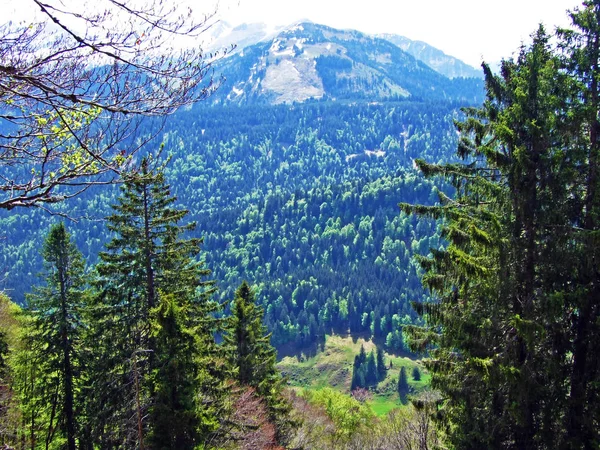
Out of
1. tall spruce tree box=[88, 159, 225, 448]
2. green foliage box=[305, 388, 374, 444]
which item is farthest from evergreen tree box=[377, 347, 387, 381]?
tall spruce tree box=[88, 159, 225, 448]

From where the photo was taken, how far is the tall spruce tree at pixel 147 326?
59.4 ft

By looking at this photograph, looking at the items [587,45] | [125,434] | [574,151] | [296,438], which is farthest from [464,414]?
[296,438]

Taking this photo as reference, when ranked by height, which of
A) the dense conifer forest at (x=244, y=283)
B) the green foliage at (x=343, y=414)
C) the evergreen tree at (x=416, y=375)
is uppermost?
the dense conifer forest at (x=244, y=283)

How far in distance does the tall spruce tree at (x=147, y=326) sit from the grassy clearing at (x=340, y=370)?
11054 cm

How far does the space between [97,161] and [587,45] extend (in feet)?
42.7

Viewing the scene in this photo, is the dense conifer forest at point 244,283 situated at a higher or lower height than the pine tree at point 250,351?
higher

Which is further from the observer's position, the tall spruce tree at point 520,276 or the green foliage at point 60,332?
the green foliage at point 60,332

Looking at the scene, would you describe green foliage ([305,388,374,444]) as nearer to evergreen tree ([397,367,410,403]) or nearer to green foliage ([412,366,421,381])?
evergreen tree ([397,367,410,403])

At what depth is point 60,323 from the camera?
23922mm

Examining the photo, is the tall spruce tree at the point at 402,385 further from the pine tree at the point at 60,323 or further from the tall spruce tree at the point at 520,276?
the tall spruce tree at the point at 520,276

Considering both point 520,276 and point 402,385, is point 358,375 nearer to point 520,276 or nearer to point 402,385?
point 402,385

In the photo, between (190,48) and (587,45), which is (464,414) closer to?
(587,45)

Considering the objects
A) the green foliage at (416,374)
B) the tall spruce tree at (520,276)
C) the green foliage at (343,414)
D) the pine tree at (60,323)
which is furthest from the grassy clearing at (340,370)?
the tall spruce tree at (520,276)

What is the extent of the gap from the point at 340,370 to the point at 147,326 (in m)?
135
